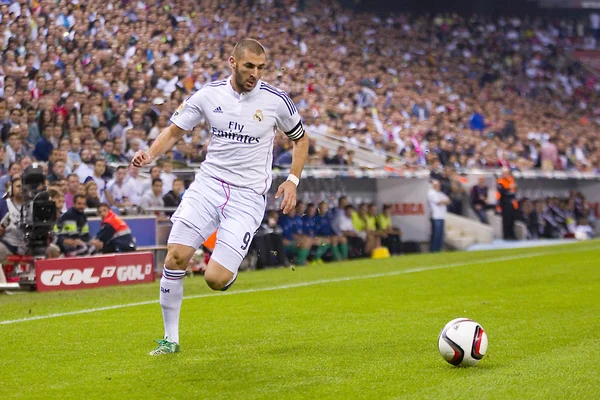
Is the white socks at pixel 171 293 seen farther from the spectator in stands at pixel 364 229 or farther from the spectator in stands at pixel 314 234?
the spectator in stands at pixel 364 229

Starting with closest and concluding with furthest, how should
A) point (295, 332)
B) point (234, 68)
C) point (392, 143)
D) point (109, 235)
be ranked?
1. point (234, 68)
2. point (295, 332)
3. point (109, 235)
4. point (392, 143)

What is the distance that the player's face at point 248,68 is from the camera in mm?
7387

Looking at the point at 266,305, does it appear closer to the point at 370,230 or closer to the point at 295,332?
the point at 295,332

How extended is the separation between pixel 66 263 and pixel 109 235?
1.58 meters

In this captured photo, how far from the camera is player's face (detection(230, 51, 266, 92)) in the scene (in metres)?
7.39

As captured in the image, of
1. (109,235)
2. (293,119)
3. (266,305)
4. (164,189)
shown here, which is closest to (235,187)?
(293,119)

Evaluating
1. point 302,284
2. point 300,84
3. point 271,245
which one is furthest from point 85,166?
point 300,84

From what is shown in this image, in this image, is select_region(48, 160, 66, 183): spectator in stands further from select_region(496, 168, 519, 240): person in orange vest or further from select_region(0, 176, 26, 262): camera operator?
select_region(496, 168, 519, 240): person in orange vest

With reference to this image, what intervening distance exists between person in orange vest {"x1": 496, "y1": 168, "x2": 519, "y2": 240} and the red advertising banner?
1363 centimetres

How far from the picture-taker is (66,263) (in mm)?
14117

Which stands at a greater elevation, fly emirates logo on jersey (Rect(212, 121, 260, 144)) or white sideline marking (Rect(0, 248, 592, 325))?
fly emirates logo on jersey (Rect(212, 121, 260, 144))

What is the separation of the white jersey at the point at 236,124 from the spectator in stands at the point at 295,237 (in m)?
11.8

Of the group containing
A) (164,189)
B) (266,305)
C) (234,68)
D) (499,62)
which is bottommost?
(266,305)

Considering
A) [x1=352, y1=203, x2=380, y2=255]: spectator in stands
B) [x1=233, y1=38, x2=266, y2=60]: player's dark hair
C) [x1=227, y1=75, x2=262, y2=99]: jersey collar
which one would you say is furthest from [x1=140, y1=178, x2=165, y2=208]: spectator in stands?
[x1=233, y1=38, x2=266, y2=60]: player's dark hair
